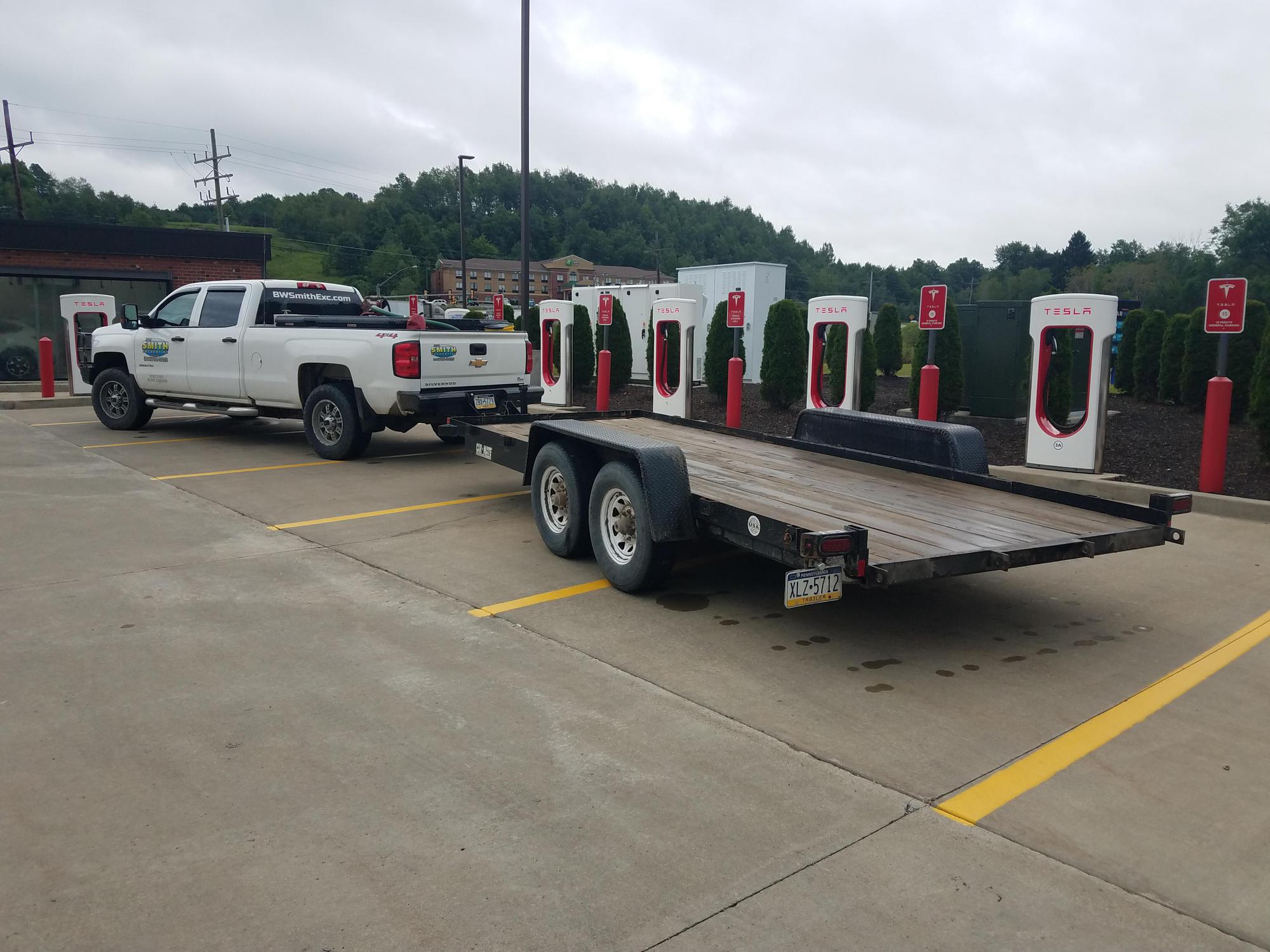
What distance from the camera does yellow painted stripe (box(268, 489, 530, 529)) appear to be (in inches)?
313

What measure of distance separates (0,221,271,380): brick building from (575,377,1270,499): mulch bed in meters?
12.2

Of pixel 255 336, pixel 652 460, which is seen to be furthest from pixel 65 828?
pixel 255 336

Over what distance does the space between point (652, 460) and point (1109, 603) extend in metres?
3.11

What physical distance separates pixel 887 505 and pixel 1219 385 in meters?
5.18

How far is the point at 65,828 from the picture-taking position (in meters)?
3.31

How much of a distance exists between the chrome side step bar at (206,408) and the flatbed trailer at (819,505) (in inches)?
178

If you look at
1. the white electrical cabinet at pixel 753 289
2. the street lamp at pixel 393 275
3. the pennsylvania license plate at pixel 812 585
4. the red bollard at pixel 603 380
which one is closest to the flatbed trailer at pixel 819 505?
the pennsylvania license plate at pixel 812 585

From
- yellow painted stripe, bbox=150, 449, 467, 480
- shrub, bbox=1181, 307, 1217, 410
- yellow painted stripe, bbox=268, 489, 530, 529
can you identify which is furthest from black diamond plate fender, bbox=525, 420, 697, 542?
shrub, bbox=1181, 307, 1217, 410

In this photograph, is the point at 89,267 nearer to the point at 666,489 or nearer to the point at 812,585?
the point at 666,489

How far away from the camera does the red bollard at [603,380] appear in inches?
663

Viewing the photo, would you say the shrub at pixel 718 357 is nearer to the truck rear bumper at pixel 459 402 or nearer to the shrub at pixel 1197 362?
the shrub at pixel 1197 362

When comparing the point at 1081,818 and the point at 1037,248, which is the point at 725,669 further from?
the point at 1037,248

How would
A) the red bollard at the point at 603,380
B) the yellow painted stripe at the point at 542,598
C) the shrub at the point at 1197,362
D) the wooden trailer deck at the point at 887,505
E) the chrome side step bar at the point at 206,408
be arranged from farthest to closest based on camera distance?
the red bollard at the point at 603,380
the shrub at the point at 1197,362
the chrome side step bar at the point at 206,408
the yellow painted stripe at the point at 542,598
the wooden trailer deck at the point at 887,505

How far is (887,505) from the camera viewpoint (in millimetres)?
5992
